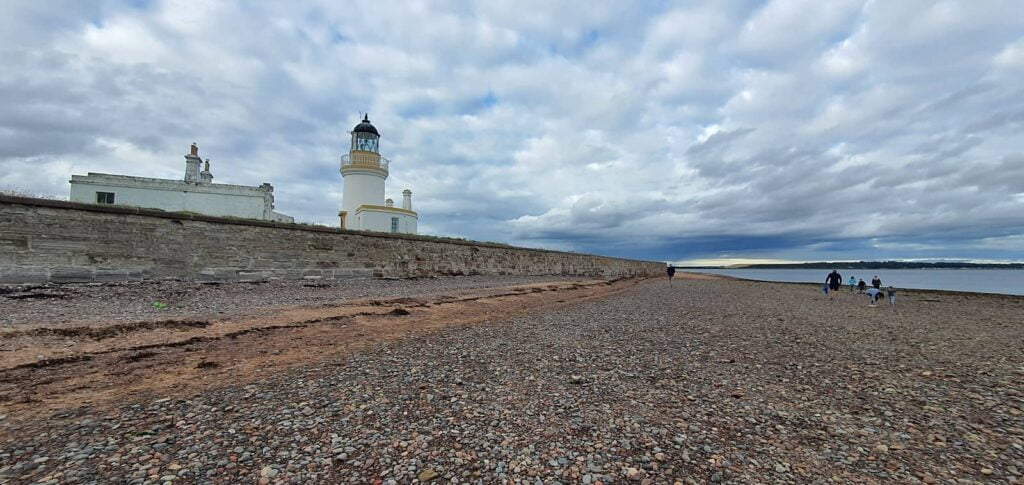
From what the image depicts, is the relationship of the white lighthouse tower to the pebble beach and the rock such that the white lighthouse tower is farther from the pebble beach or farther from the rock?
the rock

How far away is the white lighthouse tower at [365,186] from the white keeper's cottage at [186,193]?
630cm

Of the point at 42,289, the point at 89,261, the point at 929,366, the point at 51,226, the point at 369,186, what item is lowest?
the point at 929,366

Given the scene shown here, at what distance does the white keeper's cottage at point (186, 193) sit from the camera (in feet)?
61.3

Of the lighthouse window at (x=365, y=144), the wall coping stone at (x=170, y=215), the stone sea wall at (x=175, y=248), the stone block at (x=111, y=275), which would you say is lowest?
the stone block at (x=111, y=275)

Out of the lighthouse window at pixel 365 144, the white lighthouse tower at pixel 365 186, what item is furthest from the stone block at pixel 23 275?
the lighthouse window at pixel 365 144

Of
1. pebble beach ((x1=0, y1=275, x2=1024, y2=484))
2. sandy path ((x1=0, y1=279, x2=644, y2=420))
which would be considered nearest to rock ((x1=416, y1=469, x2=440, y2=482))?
pebble beach ((x1=0, y1=275, x2=1024, y2=484))

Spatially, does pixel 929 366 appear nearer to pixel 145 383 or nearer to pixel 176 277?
pixel 145 383

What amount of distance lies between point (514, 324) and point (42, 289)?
442 inches

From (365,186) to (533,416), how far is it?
27.6 metres

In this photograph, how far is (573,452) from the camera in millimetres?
3109

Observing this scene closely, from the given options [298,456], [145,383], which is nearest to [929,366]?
[298,456]

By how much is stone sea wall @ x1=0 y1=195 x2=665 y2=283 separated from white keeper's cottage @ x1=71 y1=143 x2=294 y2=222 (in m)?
5.87

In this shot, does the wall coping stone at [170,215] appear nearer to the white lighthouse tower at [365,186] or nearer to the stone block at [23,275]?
the stone block at [23,275]

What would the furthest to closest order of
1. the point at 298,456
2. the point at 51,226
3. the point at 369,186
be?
the point at 369,186 → the point at 51,226 → the point at 298,456
